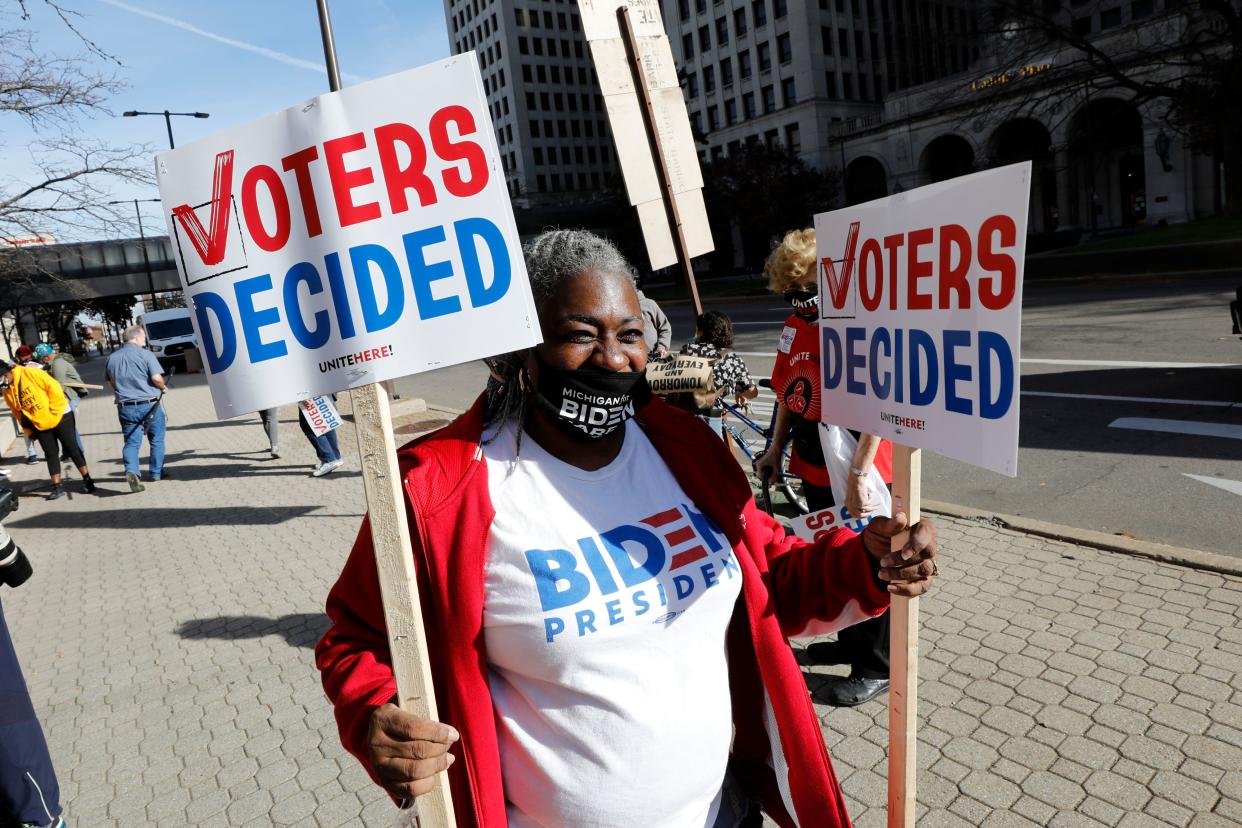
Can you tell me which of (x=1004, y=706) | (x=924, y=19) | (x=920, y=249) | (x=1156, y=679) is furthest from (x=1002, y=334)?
(x=924, y=19)

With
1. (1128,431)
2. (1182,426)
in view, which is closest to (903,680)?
(1128,431)

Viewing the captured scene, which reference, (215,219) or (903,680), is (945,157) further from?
(215,219)

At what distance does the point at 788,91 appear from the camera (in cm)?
6066

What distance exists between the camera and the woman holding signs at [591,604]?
1.62 metres

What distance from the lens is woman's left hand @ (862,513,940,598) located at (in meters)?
1.83

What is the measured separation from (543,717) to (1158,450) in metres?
7.63

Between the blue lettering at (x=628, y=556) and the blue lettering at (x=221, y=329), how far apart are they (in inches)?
33.0

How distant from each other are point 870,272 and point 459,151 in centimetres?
113

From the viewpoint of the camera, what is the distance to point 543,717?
1.65 metres

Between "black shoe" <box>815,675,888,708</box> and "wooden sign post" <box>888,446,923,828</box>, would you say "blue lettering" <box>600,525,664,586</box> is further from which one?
"black shoe" <box>815,675,888,708</box>

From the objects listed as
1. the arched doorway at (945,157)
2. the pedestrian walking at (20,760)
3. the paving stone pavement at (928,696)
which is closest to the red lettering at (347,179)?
the pedestrian walking at (20,760)

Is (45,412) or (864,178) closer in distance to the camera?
(45,412)

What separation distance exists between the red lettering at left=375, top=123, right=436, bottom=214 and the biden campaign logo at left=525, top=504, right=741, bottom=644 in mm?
729

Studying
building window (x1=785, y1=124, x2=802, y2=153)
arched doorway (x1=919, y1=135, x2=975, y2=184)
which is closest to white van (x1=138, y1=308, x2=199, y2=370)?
arched doorway (x1=919, y1=135, x2=975, y2=184)
